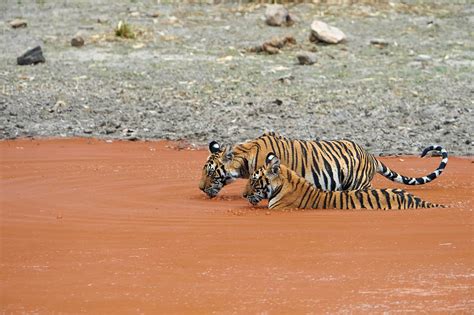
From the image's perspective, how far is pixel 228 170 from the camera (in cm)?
1154

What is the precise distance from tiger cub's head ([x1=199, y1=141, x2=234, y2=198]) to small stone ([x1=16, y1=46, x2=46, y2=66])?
28.1 ft

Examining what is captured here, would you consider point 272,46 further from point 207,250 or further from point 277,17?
point 207,250

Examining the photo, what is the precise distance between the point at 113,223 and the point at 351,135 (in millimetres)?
5805

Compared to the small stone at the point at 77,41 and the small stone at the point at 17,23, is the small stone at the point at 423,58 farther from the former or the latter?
the small stone at the point at 17,23

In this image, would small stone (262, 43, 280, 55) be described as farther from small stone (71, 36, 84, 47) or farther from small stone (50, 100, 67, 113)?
small stone (50, 100, 67, 113)

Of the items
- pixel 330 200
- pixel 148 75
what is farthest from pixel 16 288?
pixel 148 75

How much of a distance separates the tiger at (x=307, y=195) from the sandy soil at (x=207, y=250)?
18 cm

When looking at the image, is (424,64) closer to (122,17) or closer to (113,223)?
(122,17)

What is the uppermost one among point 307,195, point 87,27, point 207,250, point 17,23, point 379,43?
point 207,250

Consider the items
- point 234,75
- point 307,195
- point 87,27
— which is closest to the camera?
point 307,195

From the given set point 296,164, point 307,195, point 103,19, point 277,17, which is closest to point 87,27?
point 103,19

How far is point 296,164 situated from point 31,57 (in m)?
8.95

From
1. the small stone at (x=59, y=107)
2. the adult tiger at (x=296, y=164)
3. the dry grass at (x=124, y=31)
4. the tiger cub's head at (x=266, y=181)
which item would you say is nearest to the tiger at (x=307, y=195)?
the tiger cub's head at (x=266, y=181)

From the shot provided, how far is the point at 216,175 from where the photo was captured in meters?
11.5
